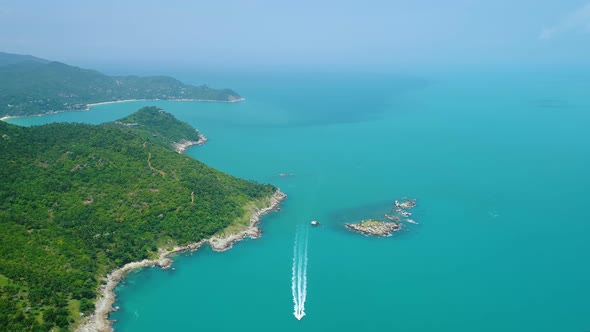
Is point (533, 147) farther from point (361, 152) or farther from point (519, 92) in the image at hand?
point (519, 92)

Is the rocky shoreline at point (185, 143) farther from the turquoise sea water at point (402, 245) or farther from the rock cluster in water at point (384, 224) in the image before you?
the rock cluster in water at point (384, 224)

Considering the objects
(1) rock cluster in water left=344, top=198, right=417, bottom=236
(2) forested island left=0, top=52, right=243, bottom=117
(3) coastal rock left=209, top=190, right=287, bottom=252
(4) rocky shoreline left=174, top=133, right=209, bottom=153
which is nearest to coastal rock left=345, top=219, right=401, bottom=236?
(1) rock cluster in water left=344, top=198, right=417, bottom=236

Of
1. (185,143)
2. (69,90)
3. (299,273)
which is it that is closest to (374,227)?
(299,273)

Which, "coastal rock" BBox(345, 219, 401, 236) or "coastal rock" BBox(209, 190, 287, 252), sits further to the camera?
"coastal rock" BBox(345, 219, 401, 236)

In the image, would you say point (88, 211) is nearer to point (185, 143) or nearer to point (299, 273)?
point (299, 273)

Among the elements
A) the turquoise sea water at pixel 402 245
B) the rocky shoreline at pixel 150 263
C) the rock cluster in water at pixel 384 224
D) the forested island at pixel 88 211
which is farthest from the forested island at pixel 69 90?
the rock cluster in water at pixel 384 224

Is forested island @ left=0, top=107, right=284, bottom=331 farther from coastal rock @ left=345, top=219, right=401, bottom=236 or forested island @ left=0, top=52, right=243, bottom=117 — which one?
forested island @ left=0, top=52, right=243, bottom=117

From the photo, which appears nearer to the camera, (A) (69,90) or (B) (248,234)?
(B) (248,234)
